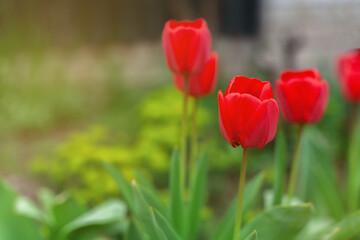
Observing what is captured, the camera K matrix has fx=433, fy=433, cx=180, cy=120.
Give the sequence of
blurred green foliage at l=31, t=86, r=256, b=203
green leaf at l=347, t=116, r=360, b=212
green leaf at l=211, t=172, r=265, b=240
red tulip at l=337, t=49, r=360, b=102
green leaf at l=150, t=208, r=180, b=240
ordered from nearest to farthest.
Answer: green leaf at l=150, t=208, r=180, b=240 < green leaf at l=211, t=172, r=265, b=240 < red tulip at l=337, t=49, r=360, b=102 < green leaf at l=347, t=116, r=360, b=212 < blurred green foliage at l=31, t=86, r=256, b=203

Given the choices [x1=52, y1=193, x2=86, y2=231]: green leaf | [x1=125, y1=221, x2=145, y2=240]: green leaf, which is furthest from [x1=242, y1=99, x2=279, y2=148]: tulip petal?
[x1=52, y1=193, x2=86, y2=231]: green leaf

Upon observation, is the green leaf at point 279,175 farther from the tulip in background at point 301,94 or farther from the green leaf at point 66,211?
the green leaf at point 66,211

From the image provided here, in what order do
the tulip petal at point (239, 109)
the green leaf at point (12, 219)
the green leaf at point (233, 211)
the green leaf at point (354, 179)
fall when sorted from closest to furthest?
the tulip petal at point (239, 109)
the green leaf at point (233, 211)
the green leaf at point (12, 219)
the green leaf at point (354, 179)

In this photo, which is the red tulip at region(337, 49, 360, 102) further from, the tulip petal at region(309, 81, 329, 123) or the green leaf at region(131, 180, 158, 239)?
the green leaf at region(131, 180, 158, 239)

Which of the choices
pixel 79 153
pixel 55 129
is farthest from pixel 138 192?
pixel 55 129

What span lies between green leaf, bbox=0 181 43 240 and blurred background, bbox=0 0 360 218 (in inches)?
37.7

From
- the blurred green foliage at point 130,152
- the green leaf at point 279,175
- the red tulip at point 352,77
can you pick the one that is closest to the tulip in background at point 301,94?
the green leaf at point 279,175

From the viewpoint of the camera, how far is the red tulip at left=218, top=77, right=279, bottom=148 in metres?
0.67

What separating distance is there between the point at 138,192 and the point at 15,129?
3185mm

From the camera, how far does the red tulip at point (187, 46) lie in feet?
2.85

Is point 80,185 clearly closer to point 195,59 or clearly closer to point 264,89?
point 195,59

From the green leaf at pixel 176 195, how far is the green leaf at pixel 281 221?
17 centimetres

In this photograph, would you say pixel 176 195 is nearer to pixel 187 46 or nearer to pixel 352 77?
pixel 187 46

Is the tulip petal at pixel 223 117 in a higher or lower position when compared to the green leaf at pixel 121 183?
higher
